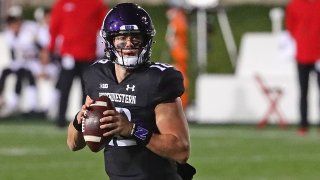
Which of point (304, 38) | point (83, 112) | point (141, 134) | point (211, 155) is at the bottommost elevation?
point (211, 155)

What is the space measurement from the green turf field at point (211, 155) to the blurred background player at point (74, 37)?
60cm

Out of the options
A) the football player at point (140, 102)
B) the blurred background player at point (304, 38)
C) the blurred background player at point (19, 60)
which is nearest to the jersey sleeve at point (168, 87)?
the football player at point (140, 102)

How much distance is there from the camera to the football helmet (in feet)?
19.8

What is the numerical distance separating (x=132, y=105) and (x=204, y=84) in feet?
40.4

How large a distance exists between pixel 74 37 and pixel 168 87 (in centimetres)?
1008

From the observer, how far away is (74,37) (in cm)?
1605

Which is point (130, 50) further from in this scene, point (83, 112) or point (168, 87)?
point (83, 112)

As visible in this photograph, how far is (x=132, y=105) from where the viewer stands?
6113mm

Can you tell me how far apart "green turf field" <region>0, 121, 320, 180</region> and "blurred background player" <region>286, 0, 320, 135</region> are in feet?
1.54

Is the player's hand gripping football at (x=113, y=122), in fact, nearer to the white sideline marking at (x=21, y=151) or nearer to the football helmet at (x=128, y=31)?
the football helmet at (x=128, y=31)

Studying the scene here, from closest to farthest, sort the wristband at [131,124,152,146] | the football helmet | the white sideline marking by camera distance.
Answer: the wristband at [131,124,152,146] < the football helmet < the white sideline marking

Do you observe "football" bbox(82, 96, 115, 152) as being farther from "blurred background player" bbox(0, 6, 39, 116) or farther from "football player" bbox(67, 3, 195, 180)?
"blurred background player" bbox(0, 6, 39, 116)

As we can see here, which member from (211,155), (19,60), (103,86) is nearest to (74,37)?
(211,155)

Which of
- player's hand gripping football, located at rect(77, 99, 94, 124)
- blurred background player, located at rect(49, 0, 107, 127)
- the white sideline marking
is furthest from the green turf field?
player's hand gripping football, located at rect(77, 99, 94, 124)
